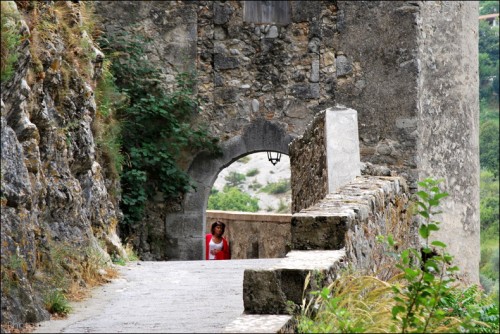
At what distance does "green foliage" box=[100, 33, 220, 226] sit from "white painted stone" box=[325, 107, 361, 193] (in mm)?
3770

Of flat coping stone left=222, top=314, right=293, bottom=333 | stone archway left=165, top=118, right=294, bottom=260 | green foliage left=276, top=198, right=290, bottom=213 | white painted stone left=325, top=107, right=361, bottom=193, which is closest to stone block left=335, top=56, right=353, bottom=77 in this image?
stone archway left=165, top=118, right=294, bottom=260

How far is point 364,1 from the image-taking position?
12.3 meters

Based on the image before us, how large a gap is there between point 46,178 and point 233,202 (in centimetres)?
1864

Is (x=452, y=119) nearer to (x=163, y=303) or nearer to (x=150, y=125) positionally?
(x=150, y=125)

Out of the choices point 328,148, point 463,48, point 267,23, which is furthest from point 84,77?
point 463,48

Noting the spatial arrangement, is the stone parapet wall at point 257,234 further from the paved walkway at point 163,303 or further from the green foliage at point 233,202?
the green foliage at point 233,202

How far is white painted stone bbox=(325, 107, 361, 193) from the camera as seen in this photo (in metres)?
8.22

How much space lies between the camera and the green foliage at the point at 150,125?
11828 mm

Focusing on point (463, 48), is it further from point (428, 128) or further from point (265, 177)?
point (265, 177)

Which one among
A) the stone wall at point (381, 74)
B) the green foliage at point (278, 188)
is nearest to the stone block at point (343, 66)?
the stone wall at point (381, 74)

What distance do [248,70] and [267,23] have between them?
0.63 meters

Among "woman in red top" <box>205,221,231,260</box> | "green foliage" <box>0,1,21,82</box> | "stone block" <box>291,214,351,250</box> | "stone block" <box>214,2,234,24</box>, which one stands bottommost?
"woman in red top" <box>205,221,231,260</box>

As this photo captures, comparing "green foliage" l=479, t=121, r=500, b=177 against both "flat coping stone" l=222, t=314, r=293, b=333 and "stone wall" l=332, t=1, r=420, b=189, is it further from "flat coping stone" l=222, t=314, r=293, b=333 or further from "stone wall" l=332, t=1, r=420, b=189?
"flat coping stone" l=222, t=314, r=293, b=333

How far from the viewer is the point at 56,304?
5.77m
